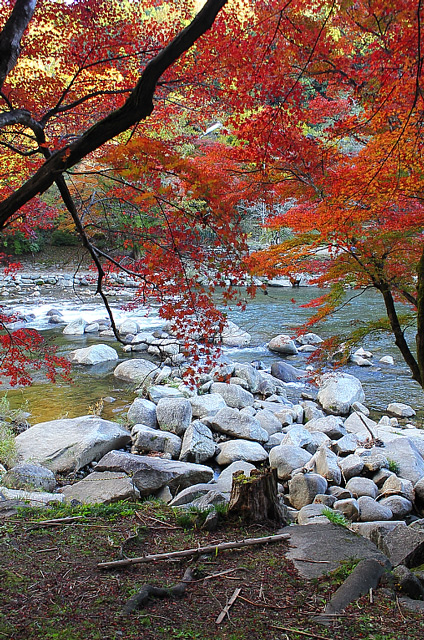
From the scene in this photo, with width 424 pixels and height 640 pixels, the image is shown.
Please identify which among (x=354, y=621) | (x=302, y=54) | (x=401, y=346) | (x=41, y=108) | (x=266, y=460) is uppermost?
(x=302, y=54)

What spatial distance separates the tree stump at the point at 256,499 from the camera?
3.74 m

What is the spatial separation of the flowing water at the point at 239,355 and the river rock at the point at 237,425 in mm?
1810

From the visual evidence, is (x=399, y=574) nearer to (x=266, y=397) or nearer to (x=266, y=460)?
(x=266, y=460)

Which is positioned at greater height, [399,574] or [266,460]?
[399,574]

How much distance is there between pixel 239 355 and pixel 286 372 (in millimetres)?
1909

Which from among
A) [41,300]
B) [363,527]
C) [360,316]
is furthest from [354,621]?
[41,300]

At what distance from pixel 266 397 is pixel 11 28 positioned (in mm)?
8174

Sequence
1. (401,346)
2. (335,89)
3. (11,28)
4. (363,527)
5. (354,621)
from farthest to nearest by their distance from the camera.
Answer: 1. (335,89)
2. (401,346)
3. (363,527)
4. (11,28)
5. (354,621)

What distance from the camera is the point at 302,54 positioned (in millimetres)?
5281

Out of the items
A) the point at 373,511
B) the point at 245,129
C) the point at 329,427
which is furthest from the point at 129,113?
the point at 329,427

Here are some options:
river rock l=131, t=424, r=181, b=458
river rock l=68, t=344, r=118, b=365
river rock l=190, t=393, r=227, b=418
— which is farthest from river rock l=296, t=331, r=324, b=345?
river rock l=131, t=424, r=181, b=458

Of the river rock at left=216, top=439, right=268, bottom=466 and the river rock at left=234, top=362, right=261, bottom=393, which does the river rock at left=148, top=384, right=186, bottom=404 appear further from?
the river rock at left=216, top=439, right=268, bottom=466

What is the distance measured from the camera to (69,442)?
621cm

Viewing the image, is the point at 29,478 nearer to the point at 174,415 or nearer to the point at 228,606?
the point at 174,415
